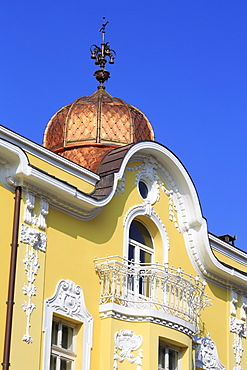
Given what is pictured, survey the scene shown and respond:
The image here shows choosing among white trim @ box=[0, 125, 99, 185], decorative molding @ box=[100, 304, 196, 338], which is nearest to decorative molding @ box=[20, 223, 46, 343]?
white trim @ box=[0, 125, 99, 185]

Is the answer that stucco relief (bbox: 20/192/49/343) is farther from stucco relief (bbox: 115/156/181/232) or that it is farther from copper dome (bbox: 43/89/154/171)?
copper dome (bbox: 43/89/154/171)

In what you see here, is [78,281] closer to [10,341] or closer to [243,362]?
[10,341]

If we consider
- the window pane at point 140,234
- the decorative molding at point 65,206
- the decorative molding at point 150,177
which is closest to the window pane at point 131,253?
the window pane at point 140,234

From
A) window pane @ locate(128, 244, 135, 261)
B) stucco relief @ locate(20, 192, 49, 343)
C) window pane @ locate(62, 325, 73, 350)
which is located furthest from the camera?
window pane @ locate(128, 244, 135, 261)

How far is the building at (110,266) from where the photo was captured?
661 inches

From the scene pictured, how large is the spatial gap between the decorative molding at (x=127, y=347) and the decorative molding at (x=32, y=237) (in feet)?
8.12

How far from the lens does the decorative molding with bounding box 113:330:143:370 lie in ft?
57.9

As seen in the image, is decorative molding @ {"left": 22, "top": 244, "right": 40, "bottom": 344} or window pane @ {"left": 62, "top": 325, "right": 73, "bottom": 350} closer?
decorative molding @ {"left": 22, "top": 244, "right": 40, "bottom": 344}

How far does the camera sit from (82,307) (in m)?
17.8

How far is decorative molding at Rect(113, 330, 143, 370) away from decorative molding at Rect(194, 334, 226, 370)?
283 cm

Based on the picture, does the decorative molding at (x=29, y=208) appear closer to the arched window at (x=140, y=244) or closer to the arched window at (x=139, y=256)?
the arched window at (x=139, y=256)

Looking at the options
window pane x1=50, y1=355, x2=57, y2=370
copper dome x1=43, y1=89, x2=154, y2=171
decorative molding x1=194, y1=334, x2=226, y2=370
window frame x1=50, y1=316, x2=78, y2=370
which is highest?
copper dome x1=43, y1=89, x2=154, y2=171

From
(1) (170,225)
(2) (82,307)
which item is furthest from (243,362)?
(2) (82,307)

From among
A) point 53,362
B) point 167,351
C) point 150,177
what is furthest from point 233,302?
point 53,362
